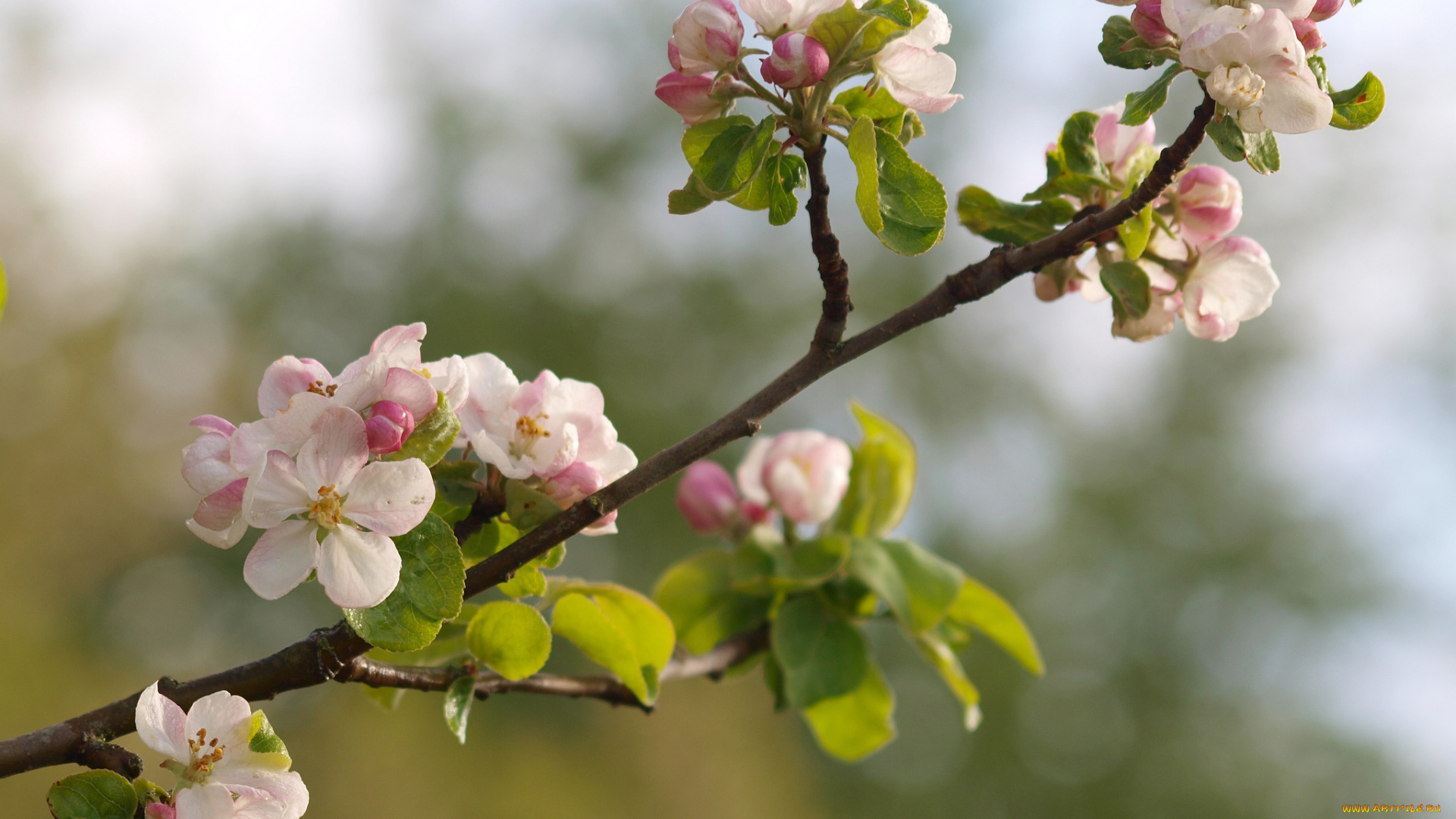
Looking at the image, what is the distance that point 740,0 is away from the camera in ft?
1.95

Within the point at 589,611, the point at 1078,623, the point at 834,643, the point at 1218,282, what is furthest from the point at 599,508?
the point at 1078,623

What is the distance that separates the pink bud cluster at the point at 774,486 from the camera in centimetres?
120

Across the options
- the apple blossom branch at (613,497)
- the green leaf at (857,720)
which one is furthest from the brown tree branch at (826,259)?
the green leaf at (857,720)

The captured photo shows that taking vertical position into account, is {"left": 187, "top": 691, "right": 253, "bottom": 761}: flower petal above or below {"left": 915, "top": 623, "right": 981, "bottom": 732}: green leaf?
above

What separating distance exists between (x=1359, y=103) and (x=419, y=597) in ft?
2.14

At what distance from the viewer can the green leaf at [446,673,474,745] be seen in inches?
27.0

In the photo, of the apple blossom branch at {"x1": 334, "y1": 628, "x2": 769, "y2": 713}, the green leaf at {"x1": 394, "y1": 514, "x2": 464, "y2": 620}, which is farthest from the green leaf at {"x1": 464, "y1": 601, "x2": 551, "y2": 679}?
the green leaf at {"x1": 394, "y1": 514, "x2": 464, "y2": 620}

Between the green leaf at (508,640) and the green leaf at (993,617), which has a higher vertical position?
the green leaf at (508,640)

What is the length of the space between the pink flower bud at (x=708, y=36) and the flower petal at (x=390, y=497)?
0.96ft

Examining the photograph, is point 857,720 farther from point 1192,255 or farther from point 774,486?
point 1192,255

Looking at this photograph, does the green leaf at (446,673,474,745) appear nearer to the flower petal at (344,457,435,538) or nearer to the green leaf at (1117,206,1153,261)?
the flower petal at (344,457,435,538)

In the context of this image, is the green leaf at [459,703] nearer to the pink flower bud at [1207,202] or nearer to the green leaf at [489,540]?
the green leaf at [489,540]

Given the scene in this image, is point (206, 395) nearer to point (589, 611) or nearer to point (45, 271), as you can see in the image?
point (45, 271)

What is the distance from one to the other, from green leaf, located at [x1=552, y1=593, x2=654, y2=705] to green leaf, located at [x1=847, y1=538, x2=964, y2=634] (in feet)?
1.27
